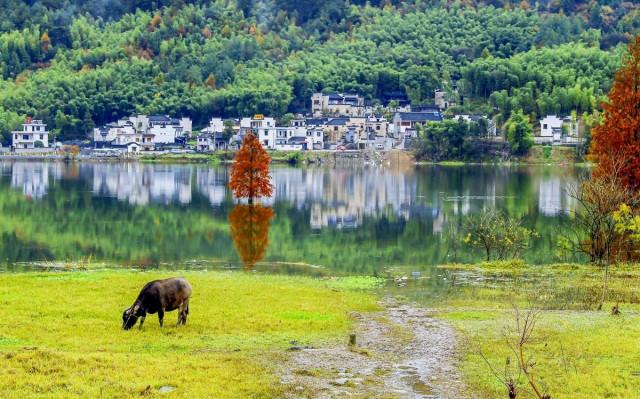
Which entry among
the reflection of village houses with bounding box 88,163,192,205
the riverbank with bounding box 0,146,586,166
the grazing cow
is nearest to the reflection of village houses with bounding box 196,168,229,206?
the reflection of village houses with bounding box 88,163,192,205

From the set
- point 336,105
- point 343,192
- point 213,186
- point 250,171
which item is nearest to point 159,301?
point 250,171

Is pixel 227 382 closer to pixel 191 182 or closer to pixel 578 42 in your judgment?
pixel 191 182

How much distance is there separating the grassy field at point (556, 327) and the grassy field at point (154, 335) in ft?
9.36

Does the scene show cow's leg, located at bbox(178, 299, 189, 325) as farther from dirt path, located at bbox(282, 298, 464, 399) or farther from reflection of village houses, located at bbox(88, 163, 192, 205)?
reflection of village houses, located at bbox(88, 163, 192, 205)

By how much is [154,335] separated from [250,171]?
132ft

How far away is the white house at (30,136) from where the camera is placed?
146 metres

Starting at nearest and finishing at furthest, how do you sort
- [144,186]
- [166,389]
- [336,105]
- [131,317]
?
[166,389] → [131,317] → [144,186] → [336,105]

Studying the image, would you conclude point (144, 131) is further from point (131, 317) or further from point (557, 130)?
point (131, 317)

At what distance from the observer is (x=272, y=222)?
4672 cm

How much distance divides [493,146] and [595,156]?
92.4 meters

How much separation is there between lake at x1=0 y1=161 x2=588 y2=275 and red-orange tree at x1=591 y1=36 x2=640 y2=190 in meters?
4.05

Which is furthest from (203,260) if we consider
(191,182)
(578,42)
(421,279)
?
(578,42)

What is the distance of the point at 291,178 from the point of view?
9062 centimetres

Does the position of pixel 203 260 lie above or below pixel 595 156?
below
